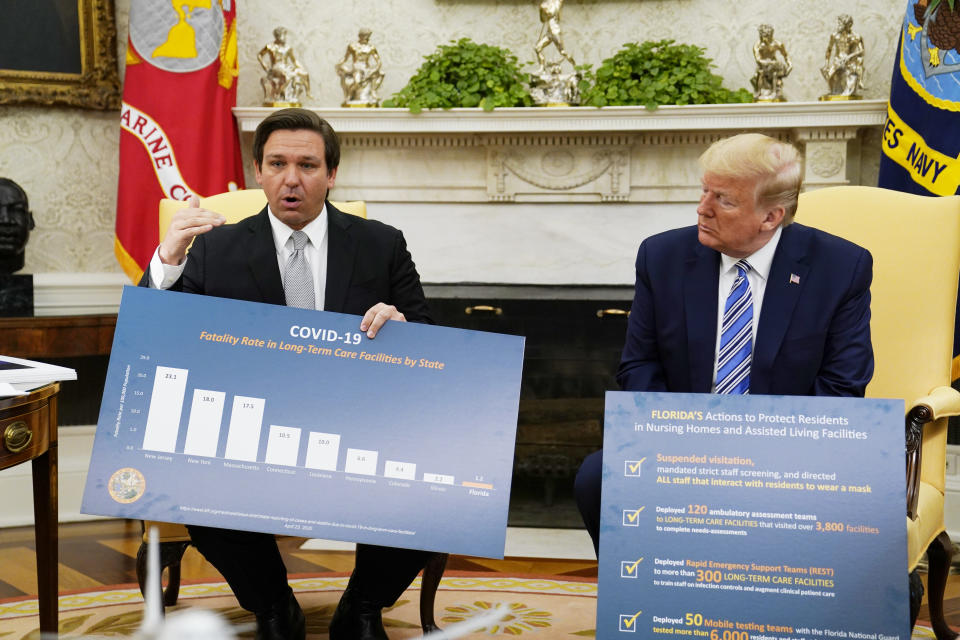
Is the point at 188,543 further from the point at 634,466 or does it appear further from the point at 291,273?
the point at 634,466

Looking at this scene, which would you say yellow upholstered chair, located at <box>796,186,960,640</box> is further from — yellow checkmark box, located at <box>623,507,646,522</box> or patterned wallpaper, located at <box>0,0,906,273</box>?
patterned wallpaper, located at <box>0,0,906,273</box>

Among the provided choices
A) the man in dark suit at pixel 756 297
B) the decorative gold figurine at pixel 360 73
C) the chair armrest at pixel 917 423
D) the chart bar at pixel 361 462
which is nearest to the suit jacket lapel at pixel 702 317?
the man in dark suit at pixel 756 297

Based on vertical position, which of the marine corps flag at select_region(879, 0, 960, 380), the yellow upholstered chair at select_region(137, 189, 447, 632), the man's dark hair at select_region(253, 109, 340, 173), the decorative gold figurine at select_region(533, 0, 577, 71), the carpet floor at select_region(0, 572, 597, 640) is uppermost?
the decorative gold figurine at select_region(533, 0, 577, 71)

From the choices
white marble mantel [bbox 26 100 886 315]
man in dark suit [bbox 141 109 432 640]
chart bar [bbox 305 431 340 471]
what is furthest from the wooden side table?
white marble mantel [bbox 26 100 886 315]

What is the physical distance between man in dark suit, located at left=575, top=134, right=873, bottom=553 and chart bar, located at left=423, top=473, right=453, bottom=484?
45 cm

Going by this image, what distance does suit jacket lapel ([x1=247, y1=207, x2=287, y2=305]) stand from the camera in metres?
2.35

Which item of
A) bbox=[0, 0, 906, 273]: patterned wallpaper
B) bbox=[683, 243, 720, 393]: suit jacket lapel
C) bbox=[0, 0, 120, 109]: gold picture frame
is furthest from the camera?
bbox=[0, 0, 906, 273]: patterned wallpaper

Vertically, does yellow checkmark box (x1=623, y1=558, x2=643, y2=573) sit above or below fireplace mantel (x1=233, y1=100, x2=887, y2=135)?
below

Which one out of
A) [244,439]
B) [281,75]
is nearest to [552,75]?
[281,75]

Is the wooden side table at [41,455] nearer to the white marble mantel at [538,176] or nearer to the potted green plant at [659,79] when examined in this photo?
the white marble mantel at [538,176]

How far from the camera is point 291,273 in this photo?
239 cm

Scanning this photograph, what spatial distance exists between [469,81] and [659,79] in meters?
0.84

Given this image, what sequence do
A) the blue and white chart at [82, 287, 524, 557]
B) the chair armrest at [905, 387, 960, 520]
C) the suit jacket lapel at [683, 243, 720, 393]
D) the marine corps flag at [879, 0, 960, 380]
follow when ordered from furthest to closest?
the marine corps flag at [879, 0, 960, 380] < the suit jacket lapel at [683, 243, 720, 393] < the chair armrest at [905, 387, 960, 520] < the blue and white chart at [82, 287, 524, 557]

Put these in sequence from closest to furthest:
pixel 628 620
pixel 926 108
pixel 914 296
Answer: pixel 628 620
pixel 914 296
pixel 926 108
